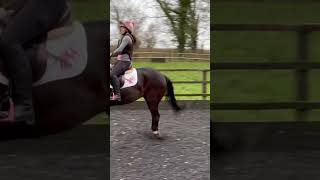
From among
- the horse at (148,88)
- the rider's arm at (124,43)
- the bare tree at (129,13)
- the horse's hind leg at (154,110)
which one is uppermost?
the bare tree at (129,13)

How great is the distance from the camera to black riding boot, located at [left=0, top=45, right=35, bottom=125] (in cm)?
221

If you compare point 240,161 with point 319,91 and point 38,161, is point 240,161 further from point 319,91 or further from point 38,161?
point 38,161

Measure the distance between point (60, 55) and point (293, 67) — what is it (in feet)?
4.95

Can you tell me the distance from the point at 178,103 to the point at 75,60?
0.92 metres

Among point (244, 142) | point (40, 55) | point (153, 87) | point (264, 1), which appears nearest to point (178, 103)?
point (153, 87)

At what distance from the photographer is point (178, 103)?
3.15 metres

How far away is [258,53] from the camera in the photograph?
3.09m

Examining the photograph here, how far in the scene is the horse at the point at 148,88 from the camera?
9.73 feet

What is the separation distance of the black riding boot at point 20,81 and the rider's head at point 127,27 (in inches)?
Answer: 17.6

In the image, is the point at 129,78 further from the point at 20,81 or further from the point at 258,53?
the point at 20,81

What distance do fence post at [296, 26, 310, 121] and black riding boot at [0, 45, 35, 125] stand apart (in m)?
1.67

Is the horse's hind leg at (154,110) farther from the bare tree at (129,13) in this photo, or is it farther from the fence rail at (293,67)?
the bare tree at (129,13)

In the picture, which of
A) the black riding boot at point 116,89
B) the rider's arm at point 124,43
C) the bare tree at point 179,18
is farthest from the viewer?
the black riding boot at point 116,89

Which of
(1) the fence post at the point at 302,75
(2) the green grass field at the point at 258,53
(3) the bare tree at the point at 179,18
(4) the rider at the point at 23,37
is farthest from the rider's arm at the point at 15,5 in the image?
(1) the fence post at the point at 302,75
